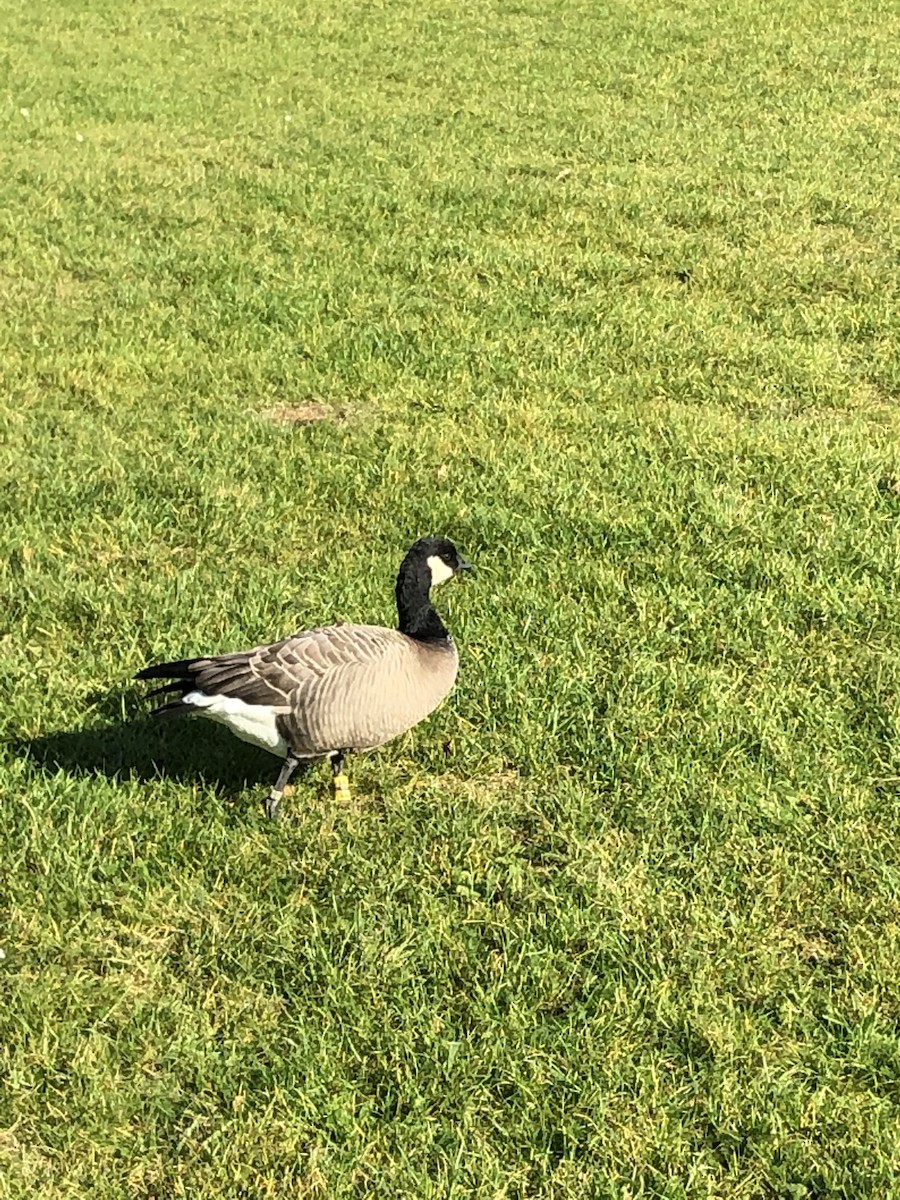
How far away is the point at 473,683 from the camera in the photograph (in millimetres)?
4637

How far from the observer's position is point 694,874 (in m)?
3.75

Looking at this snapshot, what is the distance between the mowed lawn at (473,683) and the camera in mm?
3092

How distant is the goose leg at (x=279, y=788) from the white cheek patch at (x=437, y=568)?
84 centimetres

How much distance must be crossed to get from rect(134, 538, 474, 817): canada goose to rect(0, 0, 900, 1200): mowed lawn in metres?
0.36

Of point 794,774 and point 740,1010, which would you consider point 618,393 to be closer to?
point 794,774

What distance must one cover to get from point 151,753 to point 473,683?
50.8 inches

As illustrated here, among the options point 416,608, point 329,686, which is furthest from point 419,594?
point 329,686

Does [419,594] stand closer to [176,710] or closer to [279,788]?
[279,788]

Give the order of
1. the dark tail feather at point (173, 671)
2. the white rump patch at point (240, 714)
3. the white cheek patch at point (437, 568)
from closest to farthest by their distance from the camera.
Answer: the white rump patch at point (240, 714) → the dark tail feather at point (173, 671) → the white cheek patch at point (437, 568)

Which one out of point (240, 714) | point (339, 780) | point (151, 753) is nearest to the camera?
point (240, 714)

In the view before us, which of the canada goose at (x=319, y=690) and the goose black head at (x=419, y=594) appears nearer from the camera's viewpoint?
the canada goose at (x=319, y=690)

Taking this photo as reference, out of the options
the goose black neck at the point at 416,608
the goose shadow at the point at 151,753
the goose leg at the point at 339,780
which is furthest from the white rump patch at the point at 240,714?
the goose black neck at the point at 416,608

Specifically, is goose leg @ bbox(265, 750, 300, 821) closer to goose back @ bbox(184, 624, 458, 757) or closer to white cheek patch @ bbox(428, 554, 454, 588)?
goose back @ bbox(184, 624, 458, 757)

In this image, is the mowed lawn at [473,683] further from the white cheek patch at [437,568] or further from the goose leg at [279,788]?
the white cheek patch at [437,568]
